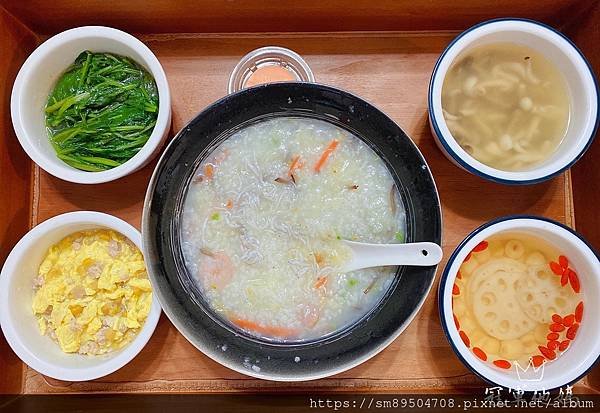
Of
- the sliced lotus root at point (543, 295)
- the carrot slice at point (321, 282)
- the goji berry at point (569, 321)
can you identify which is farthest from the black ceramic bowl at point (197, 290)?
the goji berry at point (569, 321)

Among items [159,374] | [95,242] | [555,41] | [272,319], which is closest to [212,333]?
[272,319]

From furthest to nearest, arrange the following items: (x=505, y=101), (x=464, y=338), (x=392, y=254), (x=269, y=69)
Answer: (x=269, y=69)
(x=505, y=101)
(x=464, y=338)
(x=392, y=254)

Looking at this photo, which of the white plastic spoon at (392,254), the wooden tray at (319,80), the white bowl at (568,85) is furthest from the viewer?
the wooden tray at (319,80)

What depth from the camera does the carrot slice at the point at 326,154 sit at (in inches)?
67.7

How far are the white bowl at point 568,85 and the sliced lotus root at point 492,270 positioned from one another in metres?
0.24

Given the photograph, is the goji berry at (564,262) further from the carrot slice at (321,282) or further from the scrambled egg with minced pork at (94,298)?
the scrambled egg with minced pork at (94,298)

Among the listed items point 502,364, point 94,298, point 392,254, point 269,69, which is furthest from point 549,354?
point 94,298

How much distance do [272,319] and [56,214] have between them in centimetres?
75

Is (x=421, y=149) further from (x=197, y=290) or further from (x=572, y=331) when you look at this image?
(x=197, y=290)

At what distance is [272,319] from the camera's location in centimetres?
169

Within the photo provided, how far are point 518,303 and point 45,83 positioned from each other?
4.99 feet

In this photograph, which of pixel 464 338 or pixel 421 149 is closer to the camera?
pixel 464 338

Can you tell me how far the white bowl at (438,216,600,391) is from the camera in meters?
1.67

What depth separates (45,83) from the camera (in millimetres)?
1851
